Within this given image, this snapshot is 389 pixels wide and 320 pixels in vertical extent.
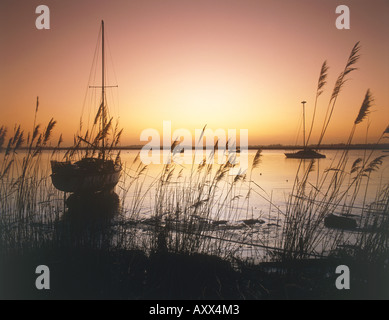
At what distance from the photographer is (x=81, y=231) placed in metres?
3.15

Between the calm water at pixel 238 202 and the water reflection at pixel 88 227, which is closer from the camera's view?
the water reflection at pixel 88 227

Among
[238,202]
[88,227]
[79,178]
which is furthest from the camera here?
[238,202]

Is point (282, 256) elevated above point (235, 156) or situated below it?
below

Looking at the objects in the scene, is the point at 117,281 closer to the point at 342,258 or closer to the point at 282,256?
the point at 282,256

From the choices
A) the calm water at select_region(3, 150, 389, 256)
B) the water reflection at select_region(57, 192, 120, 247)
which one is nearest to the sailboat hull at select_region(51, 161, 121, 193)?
the calm water at select_region(3, 150, 389, 256)

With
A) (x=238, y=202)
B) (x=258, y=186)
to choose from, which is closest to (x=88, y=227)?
(x=258, y=186)

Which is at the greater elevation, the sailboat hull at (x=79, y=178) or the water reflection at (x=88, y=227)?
the sailboat hull at (x=79, y=178)

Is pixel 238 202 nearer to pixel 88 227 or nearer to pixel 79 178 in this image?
pixel 79 178

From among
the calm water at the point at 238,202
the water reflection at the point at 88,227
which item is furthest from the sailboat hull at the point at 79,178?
the water reflection at the point at 88,227

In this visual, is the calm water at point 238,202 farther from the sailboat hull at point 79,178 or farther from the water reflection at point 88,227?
the water reflection at point 88,227

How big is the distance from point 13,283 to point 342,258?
10.5 ft

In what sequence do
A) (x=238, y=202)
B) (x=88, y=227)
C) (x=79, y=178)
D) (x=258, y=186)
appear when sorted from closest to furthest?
(x=88, y=227)
(x=258, y=186)
(x=79, y=178)
(x=238, y=202)

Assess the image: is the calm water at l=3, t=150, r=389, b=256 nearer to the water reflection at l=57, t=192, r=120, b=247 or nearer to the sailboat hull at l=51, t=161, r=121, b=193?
the sailboat hull at l=51, t=161, r=121, b=193
